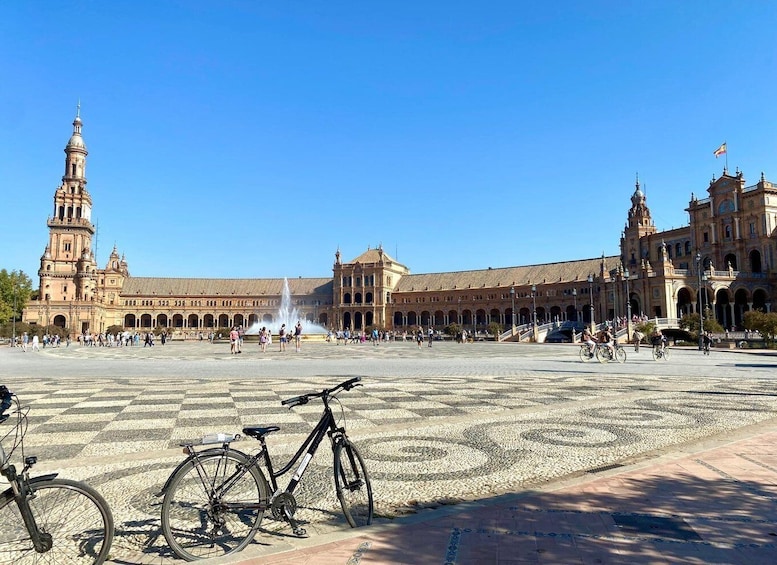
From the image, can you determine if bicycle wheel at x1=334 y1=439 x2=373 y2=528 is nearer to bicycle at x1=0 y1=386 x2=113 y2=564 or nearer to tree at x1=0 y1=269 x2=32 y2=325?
bicycle at x1=0 y1=386 x2=113 y2=564

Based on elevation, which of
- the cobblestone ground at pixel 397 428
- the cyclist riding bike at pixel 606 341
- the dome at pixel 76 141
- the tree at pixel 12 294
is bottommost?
the cobblestone ground at pixel 397 428

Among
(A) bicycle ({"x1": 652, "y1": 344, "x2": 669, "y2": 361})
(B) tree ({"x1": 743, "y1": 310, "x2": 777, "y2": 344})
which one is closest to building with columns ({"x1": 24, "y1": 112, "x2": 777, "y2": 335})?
(B) tree ({"x1": 743, "y1": 310, "x2": 777, "y2": 344})

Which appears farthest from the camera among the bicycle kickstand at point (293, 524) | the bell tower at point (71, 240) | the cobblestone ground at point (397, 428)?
the bell tower at point (71, 240)

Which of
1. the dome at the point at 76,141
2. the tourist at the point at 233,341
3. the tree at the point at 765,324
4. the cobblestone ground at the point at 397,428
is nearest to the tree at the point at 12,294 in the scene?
the dome at the point at 76,141

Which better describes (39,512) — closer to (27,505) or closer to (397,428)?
(27,505)

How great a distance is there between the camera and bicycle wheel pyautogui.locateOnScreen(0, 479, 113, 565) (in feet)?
11.2

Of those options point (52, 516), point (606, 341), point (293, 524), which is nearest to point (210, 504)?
point (293, 524)

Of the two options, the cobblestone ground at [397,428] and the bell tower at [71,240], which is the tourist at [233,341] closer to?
the cobblestone ground at [397,428]

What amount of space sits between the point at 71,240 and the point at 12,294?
72.3ft

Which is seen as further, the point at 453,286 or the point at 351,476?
the point at 453,286

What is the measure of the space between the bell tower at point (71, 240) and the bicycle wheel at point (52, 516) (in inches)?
4608

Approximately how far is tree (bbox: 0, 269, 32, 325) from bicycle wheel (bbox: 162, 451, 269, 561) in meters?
93.4

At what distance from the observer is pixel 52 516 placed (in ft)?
11.7

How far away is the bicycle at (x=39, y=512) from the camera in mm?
3348
